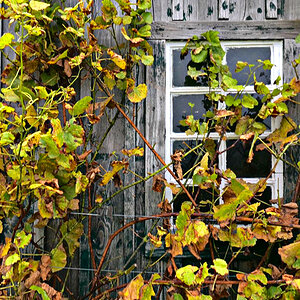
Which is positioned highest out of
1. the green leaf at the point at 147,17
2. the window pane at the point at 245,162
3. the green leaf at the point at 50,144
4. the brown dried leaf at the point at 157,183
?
the green leaf at the point at 147,17

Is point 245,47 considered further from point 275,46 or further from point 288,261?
point 288,261

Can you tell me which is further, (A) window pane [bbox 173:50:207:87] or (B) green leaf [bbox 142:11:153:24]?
(A) window pane [bbox 173:50:207:87]

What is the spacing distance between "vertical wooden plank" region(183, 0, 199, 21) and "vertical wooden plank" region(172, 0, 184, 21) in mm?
23

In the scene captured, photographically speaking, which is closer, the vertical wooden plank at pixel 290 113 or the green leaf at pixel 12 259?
the green leaf at pixel 12 259

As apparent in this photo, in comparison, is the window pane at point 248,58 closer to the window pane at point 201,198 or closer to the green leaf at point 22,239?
the window pane at point 201,198

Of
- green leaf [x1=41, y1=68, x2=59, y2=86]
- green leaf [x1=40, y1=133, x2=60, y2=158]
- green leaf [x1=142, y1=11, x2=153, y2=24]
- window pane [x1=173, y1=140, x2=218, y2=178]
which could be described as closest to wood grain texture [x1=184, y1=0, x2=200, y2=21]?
green leaf [x1=142, y1=11, x2=153, y2=24]

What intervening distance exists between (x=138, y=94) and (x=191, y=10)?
61cm

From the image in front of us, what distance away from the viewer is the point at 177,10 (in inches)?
112

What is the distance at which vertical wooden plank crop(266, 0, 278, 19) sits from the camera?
2.83 metres

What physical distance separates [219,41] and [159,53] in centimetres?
35

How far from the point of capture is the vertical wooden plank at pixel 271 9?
2826 mm

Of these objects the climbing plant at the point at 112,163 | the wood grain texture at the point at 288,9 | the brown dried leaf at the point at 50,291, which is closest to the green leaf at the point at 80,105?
the climbing plant at the point at 112,163

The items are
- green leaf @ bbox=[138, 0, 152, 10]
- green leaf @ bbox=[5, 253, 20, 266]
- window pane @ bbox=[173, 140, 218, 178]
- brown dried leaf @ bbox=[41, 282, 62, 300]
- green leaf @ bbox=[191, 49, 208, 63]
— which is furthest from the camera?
window pane @ bbox=[173, 140, 218, 178]

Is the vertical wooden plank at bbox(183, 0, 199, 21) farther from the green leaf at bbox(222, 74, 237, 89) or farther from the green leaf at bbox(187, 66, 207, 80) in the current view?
the green leaf at bbox(222, 74, 237, 89)
